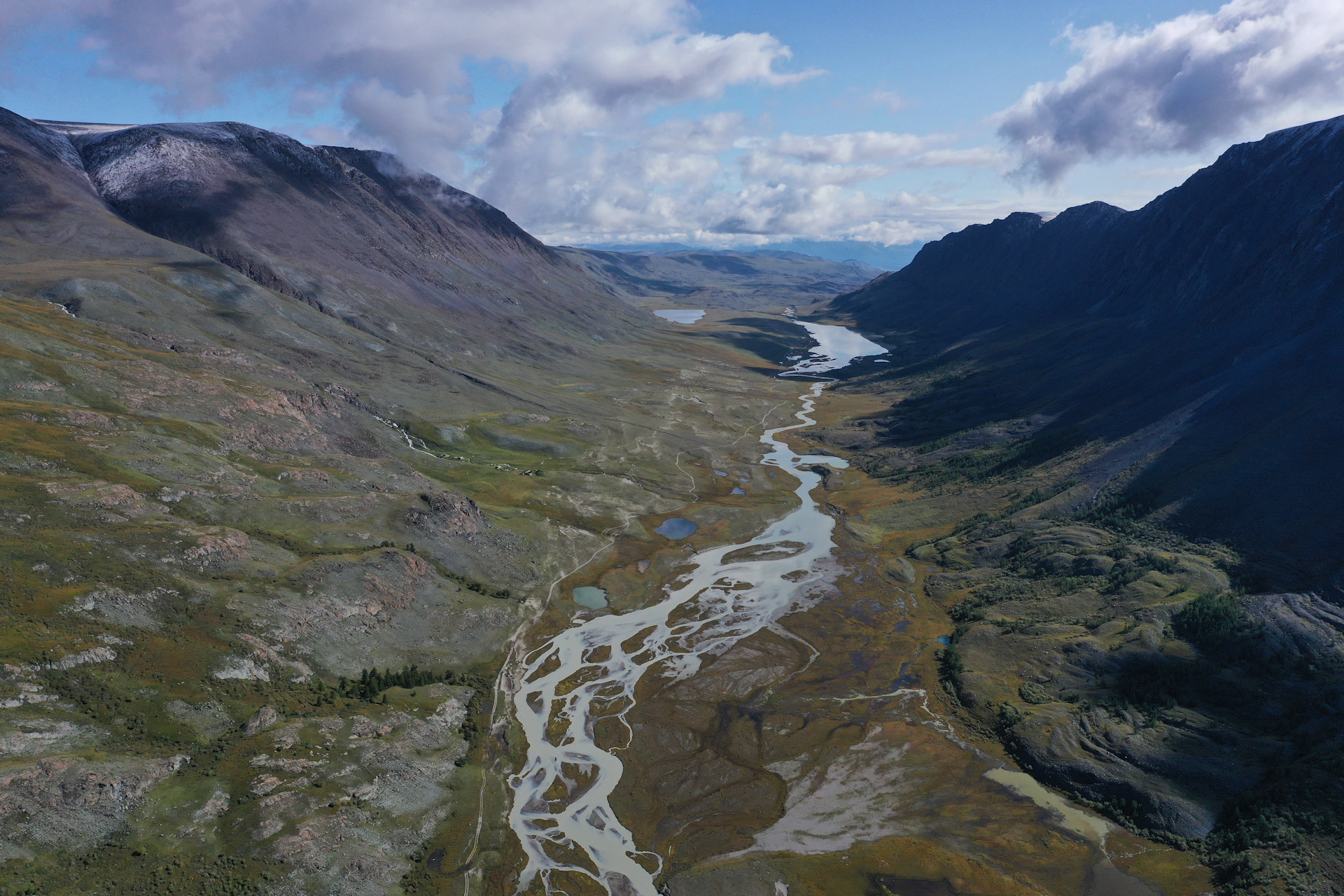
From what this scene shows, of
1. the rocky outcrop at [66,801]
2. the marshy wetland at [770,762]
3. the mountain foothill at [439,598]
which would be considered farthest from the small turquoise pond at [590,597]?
the rocky outcrop at [66,801]

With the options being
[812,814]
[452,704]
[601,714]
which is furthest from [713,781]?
[452,704]

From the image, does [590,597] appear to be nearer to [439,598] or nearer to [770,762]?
[439,598]

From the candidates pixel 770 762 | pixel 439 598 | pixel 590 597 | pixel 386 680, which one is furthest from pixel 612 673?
pixel 386 680

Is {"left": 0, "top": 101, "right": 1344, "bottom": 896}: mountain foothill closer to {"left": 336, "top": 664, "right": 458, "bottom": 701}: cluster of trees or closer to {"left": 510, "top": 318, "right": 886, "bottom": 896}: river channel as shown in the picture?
{"left": 336, "top": 664, "right": 458, "bottom": 701}: cluster of trees

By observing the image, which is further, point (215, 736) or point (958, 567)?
point (958, 567)

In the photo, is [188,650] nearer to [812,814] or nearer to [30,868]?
[30,868]

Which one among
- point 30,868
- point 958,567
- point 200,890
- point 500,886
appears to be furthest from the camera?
point 958,567

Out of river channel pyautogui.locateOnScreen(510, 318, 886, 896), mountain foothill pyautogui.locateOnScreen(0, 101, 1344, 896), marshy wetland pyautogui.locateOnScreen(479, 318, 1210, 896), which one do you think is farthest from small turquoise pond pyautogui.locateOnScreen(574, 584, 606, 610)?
river channel pyautogui.locateOnScreen(510, 318, 886, 896)

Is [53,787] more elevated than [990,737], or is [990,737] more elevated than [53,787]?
[53,787]
